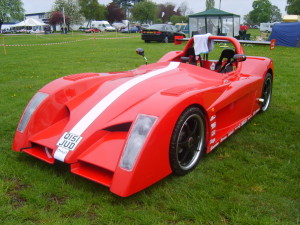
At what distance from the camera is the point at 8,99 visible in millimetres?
5809

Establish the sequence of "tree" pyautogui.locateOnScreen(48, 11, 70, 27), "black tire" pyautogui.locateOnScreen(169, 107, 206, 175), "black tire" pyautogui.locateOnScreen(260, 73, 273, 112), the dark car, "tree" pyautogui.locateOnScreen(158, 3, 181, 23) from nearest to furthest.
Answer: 1. "black tire" pyautogui.locateOnScreen(169, 107, 206, 175)
2. "black tire" pyautogui.locateOnScreen(260, 73, 273, 112)
3. the dark car
4. "tree" pyautogui.locateOnScreen(48, 11, 70, 27)
5. "tree" pyautogui.locateOnScreen(158, 3, 181, 23)

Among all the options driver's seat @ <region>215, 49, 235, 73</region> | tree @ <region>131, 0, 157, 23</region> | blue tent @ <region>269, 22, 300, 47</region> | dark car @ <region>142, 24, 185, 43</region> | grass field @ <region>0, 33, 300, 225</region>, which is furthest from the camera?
tree @ <region>131, 0, 157, 23</region>

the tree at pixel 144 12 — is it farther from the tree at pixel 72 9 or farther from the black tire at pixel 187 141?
the black tire at pixel 187 141

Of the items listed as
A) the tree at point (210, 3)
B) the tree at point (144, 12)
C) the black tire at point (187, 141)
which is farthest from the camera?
the tree at point (210, 3)

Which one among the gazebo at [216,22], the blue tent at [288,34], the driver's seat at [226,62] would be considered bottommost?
the driver's seat at [226,62]

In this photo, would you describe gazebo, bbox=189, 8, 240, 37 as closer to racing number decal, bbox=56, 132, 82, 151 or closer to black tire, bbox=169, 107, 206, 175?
black tire, bbox=169, 107, 206, 175

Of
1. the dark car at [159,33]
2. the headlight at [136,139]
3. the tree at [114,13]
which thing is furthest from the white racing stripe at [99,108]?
the tree at [114,13]

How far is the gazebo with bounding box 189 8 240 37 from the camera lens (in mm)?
20203

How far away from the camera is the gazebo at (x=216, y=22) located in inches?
795

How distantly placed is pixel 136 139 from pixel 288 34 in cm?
1811

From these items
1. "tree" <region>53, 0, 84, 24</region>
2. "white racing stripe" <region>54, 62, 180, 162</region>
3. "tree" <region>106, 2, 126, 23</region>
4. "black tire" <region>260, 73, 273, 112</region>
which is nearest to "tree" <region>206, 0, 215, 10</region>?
"tree" <region>106, 2, 126, 23</region>

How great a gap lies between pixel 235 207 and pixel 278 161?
115cm

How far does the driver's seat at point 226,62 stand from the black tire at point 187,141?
1.93m

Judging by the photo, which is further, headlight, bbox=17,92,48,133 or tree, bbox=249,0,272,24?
tree, bbox=249,0,272,24
